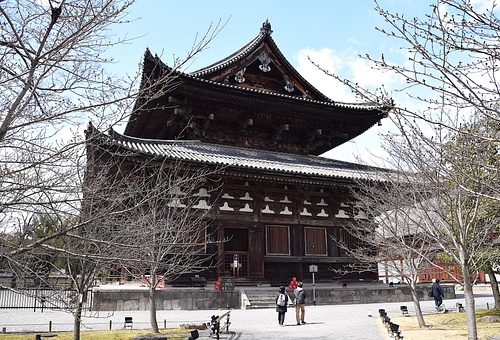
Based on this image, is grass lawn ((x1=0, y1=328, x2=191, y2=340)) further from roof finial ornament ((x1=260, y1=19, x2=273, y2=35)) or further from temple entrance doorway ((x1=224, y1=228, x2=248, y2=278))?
roof finial ornament ((x1=260, y1=19, x2=273, y2=35))

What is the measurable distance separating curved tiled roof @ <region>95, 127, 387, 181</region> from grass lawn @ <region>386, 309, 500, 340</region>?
5.36m

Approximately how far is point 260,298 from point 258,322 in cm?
396

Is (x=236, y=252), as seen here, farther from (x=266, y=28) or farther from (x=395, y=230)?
(x=266, y=28)

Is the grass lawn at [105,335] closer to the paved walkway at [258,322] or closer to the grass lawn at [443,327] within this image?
the paved walkway at [258,322]

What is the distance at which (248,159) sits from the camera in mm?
20625

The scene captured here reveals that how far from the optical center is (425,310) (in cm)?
1852

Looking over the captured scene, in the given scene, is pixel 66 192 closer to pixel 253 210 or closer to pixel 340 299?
pixel 253 210

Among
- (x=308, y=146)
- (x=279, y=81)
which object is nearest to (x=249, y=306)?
(x=308, y=146)

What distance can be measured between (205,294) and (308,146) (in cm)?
1084

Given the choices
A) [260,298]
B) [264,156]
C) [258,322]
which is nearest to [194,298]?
[260,298]

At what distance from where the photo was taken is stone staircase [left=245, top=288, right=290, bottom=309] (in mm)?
17745

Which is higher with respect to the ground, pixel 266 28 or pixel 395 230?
pixel 266 28

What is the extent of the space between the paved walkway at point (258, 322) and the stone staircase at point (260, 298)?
18.9 inches

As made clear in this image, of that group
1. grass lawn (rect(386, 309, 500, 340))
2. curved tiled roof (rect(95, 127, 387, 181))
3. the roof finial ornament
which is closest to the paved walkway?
grass lawn (rect(386, 309, 500, 340))
